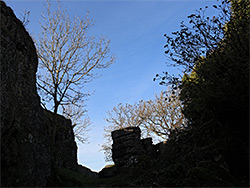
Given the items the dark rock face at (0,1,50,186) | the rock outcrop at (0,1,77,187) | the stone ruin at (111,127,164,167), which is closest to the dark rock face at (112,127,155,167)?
the stone ruin at (111,127,164,167)

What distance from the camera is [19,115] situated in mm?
6219

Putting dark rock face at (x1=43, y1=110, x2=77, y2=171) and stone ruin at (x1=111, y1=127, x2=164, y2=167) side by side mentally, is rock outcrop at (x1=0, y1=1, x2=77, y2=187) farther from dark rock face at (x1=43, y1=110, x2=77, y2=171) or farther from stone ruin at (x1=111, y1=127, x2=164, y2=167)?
stone ruin at (x1=111, y1=127, x2=164, y2=167)

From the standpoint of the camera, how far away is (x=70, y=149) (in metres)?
16.3

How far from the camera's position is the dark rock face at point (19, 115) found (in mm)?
5426

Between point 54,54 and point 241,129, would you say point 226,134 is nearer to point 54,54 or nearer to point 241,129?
point 241,129

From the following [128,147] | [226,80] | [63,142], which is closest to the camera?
[226,80]

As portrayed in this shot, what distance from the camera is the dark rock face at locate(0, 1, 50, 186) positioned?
5.43m

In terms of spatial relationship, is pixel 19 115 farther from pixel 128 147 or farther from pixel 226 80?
pixel 128 147

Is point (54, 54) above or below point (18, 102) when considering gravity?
above

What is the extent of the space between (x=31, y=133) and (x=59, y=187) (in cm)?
243

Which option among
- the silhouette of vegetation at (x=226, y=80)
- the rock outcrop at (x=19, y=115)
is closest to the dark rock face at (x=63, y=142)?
the rock outcrop at (x=19, y=115)

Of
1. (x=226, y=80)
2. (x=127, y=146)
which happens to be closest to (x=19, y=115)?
(x=226, y=80)

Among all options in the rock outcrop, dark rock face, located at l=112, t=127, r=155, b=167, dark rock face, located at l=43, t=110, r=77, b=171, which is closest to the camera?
the rock outcrop

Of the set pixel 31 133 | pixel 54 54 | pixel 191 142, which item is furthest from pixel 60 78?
pixel 191 142
